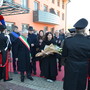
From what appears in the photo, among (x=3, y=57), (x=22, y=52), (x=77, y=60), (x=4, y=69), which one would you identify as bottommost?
(x=4, y=69)

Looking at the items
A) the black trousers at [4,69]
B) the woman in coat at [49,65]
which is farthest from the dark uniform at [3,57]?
the woman in coat at [49,65]

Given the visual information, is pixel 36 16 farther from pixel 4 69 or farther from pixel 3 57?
pixel 4 69

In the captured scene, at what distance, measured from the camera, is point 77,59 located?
10.0 ft

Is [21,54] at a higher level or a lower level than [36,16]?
lower

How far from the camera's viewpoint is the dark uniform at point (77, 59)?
300 centimetres

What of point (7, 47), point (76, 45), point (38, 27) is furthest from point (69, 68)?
point (38, 27)

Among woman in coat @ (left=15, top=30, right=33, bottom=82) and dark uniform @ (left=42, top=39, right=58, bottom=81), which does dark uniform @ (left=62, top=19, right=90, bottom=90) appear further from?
woman in coat @ (left=15, top=30, right=33, bottom=82)

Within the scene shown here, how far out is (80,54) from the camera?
3.00 m

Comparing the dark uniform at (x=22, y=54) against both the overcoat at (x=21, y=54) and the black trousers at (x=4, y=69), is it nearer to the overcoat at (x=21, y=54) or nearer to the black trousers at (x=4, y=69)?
the overcoat at (x=21, y=54)

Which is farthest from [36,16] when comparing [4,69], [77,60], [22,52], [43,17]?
[77,60]

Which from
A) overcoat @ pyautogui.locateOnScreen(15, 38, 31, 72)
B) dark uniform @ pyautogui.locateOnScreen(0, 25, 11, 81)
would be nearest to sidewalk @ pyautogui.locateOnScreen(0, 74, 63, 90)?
dark uniform @ pyautogui.locateOnScreen(0, 25, 11, 81)

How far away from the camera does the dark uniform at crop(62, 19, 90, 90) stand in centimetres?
300

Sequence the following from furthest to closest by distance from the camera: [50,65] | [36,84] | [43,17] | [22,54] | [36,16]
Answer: [43,17]
[36,16]
[50,65]
[22,54]
[36,84]

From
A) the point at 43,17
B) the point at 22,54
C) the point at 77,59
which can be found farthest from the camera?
the point at 43,17
